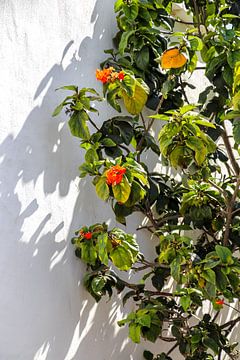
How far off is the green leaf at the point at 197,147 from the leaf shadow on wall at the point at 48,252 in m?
0.49

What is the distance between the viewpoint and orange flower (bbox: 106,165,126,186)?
1.81 meters

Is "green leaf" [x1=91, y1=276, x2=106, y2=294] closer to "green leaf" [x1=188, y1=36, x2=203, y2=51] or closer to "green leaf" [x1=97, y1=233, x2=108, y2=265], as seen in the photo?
"green leaf" [x1=97, y1=233, x2=108, y2=265]

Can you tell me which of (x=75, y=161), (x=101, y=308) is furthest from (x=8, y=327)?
(x=75, y=161)

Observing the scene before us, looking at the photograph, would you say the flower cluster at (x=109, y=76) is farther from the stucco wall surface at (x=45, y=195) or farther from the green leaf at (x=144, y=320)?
the green leaf at (x=144, y=320)

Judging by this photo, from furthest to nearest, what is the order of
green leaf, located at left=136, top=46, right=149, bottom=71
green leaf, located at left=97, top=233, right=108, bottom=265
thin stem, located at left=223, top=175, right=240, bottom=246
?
green leaf, located at left=136, top=46, right=149, bottom=71
thin stem, located at left=223, top=175, right=240, bottom=246
green leaf, located at left=97, top=233, right=108, bottom=265

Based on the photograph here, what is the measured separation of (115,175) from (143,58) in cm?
64

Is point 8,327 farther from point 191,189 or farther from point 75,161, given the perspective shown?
point 191,189

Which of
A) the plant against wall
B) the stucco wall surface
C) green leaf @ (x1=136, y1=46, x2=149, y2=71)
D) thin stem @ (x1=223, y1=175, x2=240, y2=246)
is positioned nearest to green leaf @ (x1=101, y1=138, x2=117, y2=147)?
the plant against wall

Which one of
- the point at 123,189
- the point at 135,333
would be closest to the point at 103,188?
the point at 123,189

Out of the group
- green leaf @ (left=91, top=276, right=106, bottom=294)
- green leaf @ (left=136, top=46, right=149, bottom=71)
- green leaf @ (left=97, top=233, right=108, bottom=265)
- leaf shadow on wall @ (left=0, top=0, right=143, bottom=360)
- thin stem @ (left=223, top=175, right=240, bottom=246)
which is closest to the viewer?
leaf shadow on wall @ (left=0, top=0, right=143, bottom=360)

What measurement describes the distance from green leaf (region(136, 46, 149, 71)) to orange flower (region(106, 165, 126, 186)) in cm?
58

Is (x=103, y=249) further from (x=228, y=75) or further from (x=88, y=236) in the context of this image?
(x=228, y=75)

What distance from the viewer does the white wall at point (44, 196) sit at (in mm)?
1771

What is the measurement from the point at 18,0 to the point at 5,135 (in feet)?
1.59
